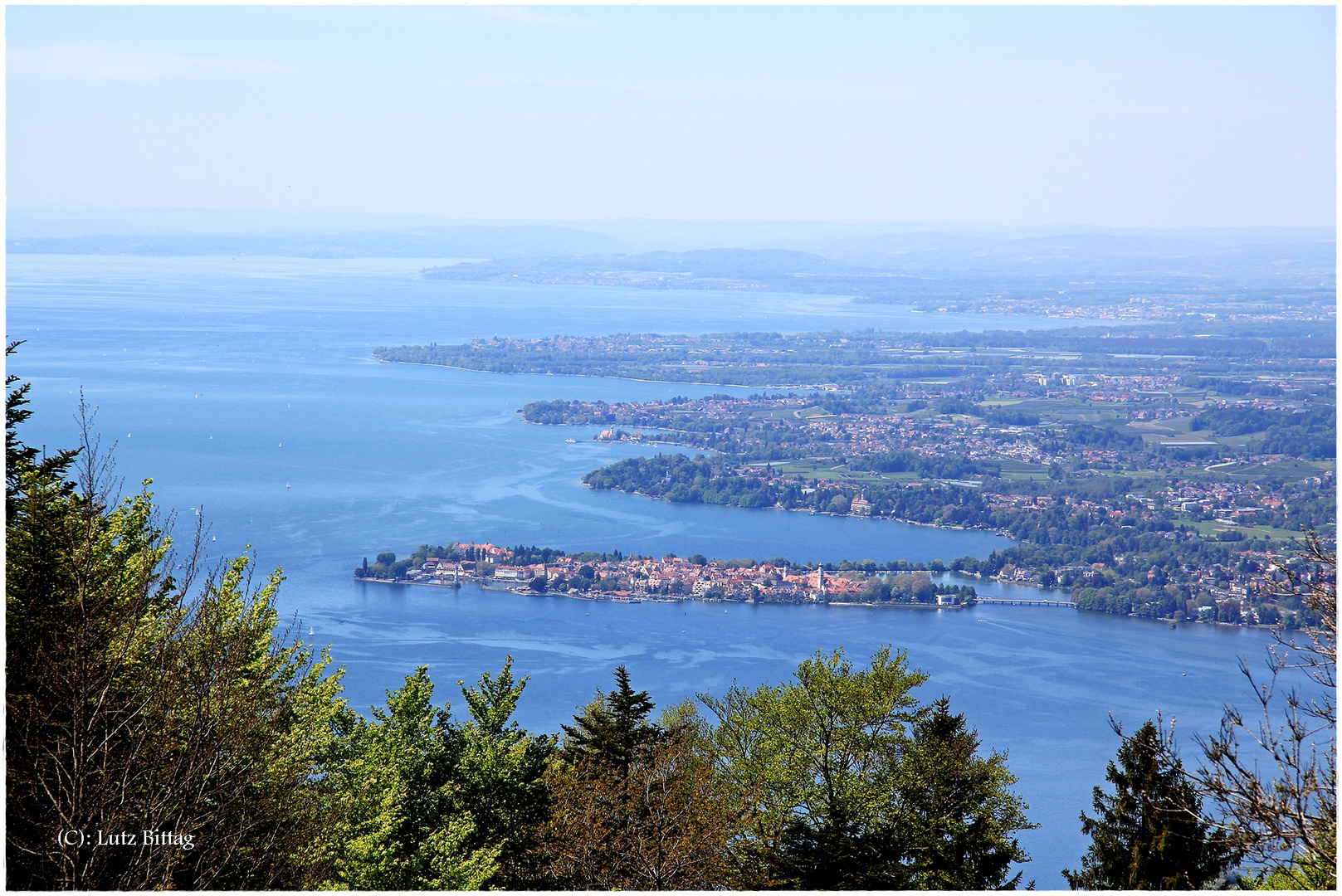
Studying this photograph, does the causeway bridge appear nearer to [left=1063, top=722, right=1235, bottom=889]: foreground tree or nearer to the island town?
the island town

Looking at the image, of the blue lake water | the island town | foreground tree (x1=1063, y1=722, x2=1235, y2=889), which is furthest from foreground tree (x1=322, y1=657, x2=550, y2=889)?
the island town

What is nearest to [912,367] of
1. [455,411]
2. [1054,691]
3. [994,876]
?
[455,411]

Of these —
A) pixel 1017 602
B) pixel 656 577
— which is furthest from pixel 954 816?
pixel 1017 602

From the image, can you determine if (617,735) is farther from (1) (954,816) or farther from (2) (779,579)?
(2) (779,579)

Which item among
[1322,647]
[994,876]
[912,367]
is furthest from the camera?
[912,367]

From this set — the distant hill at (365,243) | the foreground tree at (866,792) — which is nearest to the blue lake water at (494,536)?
the foreground tree at (866,792)

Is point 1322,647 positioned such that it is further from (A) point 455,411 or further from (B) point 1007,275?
(B) point 1007,275

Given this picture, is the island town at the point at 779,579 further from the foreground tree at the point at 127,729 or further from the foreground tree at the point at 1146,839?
the foreground tree at the point at 127,729
